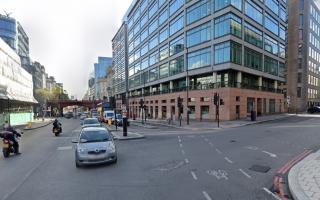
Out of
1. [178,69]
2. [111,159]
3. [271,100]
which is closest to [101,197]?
[111,159]

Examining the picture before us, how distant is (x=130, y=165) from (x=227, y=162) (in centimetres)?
418

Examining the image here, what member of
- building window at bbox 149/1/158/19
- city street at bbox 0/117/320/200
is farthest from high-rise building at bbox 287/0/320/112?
city street at bbox 0/117/320/200

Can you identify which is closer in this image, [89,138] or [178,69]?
[89,138]

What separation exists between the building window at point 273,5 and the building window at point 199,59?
19184 millimetres

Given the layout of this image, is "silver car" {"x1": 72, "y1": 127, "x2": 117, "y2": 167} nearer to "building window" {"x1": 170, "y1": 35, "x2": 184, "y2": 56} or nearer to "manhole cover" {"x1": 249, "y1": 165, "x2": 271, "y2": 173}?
"manhole cover" {"x1": 249, "y1": 165, "x2": 271, "y2": 173}

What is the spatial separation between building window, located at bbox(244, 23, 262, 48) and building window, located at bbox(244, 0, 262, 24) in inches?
76.1

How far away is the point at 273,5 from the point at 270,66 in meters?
13.1

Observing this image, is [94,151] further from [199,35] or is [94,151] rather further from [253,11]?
[253,11]

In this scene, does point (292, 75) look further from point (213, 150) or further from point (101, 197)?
point (101, 197)

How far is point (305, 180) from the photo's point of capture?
7.03m

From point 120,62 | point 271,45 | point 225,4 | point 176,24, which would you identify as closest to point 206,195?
point 225,4

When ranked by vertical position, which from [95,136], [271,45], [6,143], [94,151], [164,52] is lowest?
[6,143]

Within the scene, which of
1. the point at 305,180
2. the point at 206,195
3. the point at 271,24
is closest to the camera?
the point at 206,195

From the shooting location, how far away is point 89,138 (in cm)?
1038
